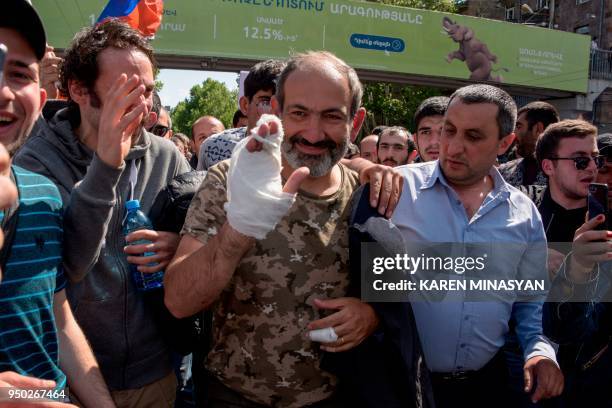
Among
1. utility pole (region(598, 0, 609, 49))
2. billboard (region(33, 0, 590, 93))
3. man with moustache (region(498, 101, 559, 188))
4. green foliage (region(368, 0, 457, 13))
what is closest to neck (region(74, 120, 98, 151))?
man with moustache (region(498, 101, 559, 188))

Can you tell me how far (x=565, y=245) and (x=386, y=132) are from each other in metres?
2.82

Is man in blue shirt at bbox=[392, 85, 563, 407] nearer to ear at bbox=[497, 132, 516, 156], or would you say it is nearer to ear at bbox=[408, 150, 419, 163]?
ear at bbox=[497, 132, 516, 156]

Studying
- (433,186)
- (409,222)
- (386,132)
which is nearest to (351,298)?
(409,222)

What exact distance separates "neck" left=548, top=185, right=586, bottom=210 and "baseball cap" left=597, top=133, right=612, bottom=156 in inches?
11.2

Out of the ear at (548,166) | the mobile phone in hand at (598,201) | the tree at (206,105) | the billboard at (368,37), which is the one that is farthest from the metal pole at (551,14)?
the tree at (206,105)

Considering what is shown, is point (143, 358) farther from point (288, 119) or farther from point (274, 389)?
point (288, 119)

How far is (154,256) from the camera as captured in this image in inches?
71.7

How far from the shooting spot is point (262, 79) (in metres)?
3.32

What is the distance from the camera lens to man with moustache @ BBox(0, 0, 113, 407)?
1.27 metres

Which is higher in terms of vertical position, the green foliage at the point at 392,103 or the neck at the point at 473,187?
the green foliage at the point at 392,103

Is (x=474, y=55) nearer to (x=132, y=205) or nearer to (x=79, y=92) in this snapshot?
(x=79, y=92)

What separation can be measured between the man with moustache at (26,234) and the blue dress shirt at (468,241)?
4.73 feet

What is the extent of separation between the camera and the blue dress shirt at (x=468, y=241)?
2.24 meters

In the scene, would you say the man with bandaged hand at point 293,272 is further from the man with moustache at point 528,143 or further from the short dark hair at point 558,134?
the man with moustache at point 528,143
